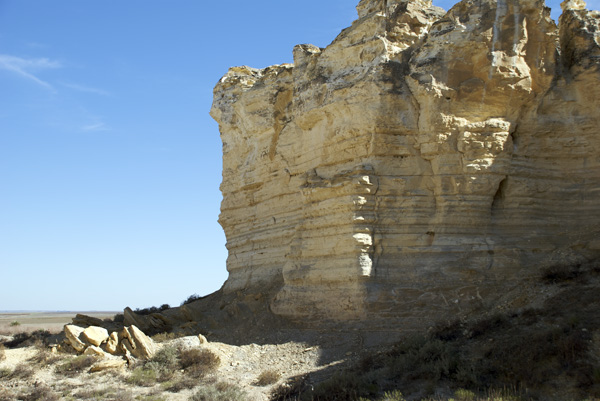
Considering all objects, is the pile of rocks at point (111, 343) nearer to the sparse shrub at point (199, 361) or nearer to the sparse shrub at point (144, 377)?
the sparse shrub at point (144, 377)

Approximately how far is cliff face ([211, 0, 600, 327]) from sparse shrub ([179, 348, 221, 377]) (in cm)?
234

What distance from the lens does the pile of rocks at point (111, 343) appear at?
13.2m

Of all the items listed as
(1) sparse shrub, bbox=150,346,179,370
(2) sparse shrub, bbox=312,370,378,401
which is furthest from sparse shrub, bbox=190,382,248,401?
(1) sparse shrub, bbox=150,346,179,370

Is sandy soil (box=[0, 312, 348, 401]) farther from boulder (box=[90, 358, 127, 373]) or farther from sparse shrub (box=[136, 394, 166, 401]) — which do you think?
boulder (box=[90, 358, 127, 373])

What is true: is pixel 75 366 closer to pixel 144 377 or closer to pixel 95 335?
pixel 95 335

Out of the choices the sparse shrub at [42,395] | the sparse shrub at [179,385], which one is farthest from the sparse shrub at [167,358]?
the sparse shrub at [42,395]

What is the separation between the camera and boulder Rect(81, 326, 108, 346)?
45.9ft

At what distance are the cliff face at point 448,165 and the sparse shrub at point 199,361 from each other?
91.9 inches

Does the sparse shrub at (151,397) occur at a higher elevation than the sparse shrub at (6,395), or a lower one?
lower

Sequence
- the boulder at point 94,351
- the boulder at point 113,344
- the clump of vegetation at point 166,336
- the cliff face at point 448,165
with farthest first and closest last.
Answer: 1. the clump of vegetation at point 166,336
2. the boulder at point 113,344
3. the boulder at point 94,351
4. the cliff face at point 448,165

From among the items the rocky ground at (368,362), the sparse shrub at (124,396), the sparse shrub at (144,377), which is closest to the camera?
the rocky ground at (368,362)

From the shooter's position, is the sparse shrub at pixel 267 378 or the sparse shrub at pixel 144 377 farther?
the sparse shrub at pixel 144 377

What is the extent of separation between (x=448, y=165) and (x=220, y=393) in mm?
7345

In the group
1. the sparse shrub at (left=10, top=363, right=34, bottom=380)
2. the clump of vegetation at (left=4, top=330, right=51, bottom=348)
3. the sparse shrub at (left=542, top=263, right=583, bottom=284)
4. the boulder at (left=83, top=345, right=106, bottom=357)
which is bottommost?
the sparse shrub at (left=10, top=363, right=34, bottom=380)
